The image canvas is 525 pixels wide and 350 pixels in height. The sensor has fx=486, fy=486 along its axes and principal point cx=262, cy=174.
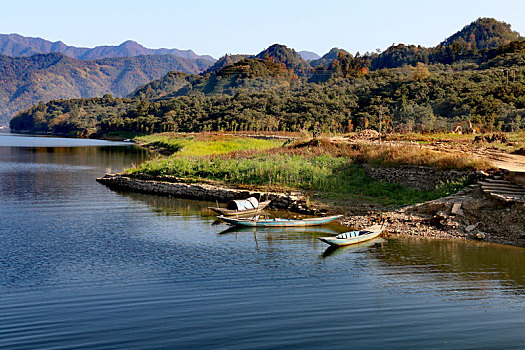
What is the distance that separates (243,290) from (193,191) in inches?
764

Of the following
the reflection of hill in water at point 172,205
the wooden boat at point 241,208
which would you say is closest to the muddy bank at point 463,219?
the wooden boat at point 241,208

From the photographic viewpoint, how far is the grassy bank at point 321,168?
2614 cm

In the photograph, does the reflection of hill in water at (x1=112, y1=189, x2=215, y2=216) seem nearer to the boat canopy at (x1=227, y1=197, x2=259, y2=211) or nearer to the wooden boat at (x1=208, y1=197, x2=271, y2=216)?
the boat canopy at (x1=227, y1=197, x2=259, y2=211)

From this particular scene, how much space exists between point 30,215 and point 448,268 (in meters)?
20.7

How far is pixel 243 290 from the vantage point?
1372 cm

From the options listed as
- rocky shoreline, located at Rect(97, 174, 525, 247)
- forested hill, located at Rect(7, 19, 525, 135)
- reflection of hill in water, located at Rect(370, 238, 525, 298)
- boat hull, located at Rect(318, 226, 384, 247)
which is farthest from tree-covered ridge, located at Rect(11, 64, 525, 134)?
boat hull, located at Rect(318, 226, 384, 247)

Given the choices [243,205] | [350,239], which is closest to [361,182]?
[243,205]

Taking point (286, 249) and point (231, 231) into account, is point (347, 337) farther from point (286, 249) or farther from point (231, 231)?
point (231, 231)

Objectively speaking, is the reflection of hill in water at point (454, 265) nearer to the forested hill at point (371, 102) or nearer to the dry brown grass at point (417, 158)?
the dry brown grass at point (417, 158)

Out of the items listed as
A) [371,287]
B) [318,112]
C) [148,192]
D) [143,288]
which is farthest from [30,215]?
[318,112]

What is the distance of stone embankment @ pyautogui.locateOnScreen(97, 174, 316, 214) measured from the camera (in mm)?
27734

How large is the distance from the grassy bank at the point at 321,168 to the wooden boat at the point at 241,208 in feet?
13.2

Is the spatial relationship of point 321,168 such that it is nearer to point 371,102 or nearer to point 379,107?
point 379,107

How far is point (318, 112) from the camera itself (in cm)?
8175
